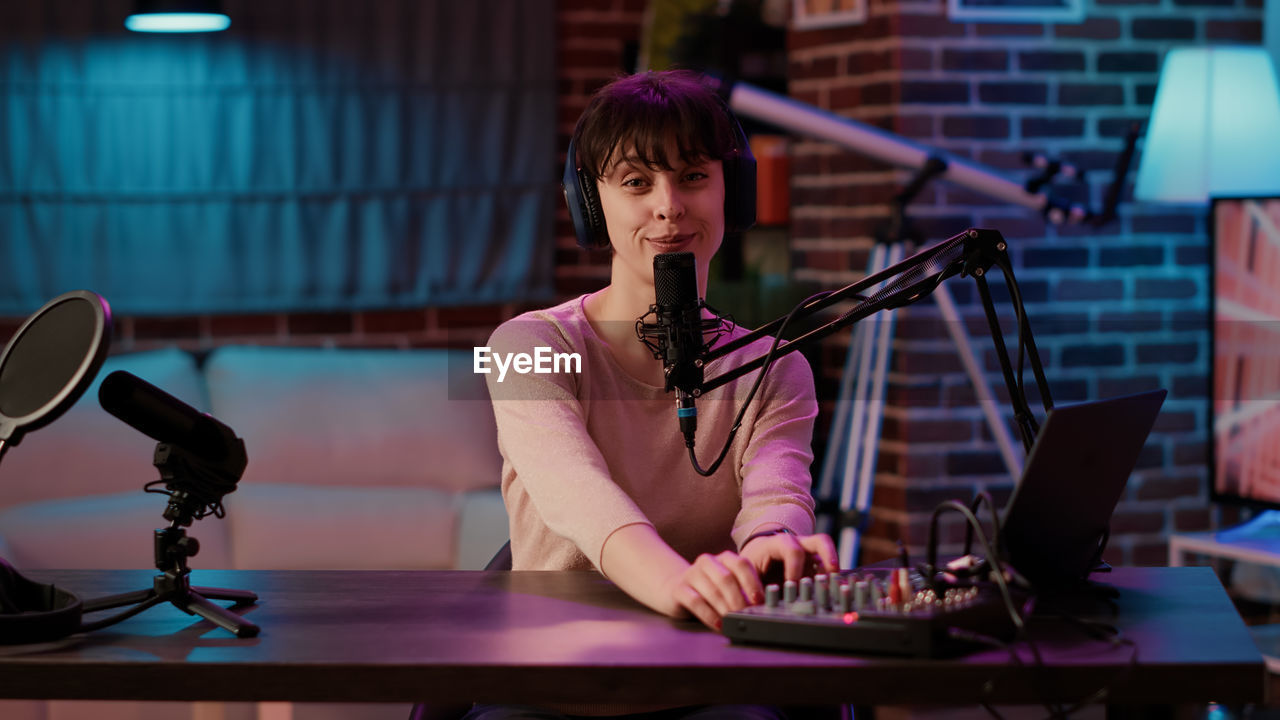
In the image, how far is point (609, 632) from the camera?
1.10 m

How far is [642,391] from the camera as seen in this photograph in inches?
59.7

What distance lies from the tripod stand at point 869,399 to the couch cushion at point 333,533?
0.91m

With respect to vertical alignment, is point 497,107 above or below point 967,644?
above

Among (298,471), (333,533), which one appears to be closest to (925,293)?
(333,533)

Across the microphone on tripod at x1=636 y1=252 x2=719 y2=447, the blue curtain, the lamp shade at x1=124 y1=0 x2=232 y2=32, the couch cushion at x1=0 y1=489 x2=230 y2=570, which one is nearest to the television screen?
the blue curtain

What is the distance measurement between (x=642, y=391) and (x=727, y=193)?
27 cm

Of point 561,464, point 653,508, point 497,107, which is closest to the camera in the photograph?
point 561,464

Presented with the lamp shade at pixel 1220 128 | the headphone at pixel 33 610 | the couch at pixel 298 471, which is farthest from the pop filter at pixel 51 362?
the lamp shade at pixel 1220 128

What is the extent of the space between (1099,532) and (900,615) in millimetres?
315

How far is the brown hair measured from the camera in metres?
1.43

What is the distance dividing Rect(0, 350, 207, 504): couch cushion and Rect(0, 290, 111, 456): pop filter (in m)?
1.63

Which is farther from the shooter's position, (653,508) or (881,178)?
(881,178)

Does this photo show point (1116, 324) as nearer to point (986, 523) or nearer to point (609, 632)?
point (986, 523)

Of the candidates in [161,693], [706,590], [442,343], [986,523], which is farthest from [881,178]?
[161,693]
